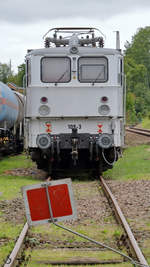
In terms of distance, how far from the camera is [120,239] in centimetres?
687

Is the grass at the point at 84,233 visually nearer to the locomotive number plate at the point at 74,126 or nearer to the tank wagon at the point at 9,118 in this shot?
the locomotive number plate at the point at 74,126

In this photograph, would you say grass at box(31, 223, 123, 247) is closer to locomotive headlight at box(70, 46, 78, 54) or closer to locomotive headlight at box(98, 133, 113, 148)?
locomotive headlight at box(98, 133, 113, 148)

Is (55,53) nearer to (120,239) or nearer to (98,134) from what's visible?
(98,134)

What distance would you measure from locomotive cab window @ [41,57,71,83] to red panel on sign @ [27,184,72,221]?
8048 millimetres

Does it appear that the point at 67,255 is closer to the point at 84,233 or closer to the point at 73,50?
the point at 84,233

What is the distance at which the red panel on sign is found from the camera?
5.59 metres

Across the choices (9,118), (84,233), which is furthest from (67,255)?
(9,118)

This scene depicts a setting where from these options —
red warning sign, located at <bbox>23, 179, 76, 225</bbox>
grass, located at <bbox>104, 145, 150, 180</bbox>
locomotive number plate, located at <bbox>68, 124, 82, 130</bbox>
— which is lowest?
grass, located at <bbox>104, 145, 150, 180</bbox>

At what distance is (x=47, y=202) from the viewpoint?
221 inches

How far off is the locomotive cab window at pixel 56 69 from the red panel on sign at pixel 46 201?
26.4 feet

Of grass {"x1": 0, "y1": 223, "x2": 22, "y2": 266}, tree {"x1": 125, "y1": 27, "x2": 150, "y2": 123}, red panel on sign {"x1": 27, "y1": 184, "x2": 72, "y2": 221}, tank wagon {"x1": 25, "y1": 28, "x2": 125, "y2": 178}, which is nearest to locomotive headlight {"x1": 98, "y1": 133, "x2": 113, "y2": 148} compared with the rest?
tank wagon {"x1": 25, "y1": 28, "x2": 125, "y2": 178}

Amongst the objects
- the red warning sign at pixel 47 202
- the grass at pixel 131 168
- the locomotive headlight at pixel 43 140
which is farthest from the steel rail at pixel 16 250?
the grass at pixel 131 168

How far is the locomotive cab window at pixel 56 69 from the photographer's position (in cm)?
1341

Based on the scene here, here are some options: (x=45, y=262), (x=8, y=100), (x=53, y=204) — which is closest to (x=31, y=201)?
(x=53, y=204)
